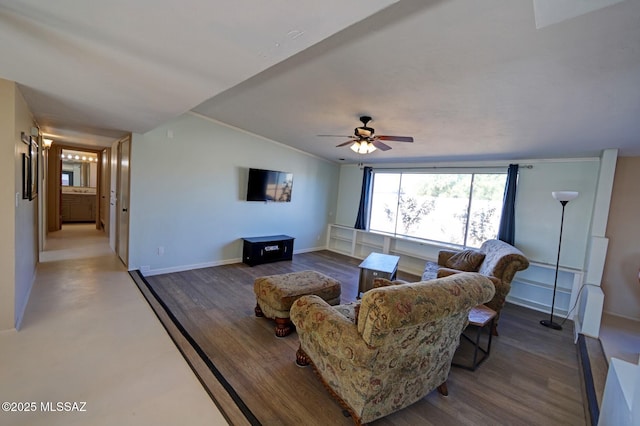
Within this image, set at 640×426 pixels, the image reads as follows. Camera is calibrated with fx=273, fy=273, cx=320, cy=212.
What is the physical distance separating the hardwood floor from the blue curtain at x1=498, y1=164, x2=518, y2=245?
48.5 inches

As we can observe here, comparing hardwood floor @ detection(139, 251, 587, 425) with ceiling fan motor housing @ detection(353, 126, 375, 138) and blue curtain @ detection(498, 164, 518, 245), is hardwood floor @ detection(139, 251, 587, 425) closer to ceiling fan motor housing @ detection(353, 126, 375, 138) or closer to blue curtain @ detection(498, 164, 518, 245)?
blue curtain @ detection(498, 164, 518, 245)

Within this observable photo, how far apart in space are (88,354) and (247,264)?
301 cm

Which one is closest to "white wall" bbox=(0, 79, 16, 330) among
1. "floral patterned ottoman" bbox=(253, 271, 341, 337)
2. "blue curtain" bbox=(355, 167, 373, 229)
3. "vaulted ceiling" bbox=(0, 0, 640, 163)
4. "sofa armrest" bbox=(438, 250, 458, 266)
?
"vaulted ceiling" bbox=(0, 0, 640, 163)

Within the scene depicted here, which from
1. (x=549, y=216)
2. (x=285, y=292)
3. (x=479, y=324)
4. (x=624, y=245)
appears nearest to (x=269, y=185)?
(x=285, y=292)

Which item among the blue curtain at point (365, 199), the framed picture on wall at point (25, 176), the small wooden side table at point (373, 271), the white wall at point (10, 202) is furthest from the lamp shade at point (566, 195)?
the framed picture on wall at point (25, 176)

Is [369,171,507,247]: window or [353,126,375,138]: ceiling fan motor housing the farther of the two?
[369,171,507,247]: window

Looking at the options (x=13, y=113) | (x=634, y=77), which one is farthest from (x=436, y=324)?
(x=13, y=113)

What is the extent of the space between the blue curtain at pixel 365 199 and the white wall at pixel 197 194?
1587 millimetres

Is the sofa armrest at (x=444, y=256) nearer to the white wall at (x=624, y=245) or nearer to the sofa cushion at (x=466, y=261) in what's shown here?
the sofa cushion at (x=466, y=261)

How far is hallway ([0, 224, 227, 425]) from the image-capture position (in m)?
1.77

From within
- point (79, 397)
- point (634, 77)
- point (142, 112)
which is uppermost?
point (634, 77)

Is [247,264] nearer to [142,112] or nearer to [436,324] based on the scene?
[142,112]

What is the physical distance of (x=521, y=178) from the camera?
443 centimetres

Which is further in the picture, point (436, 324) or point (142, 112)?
point (142, 112)
